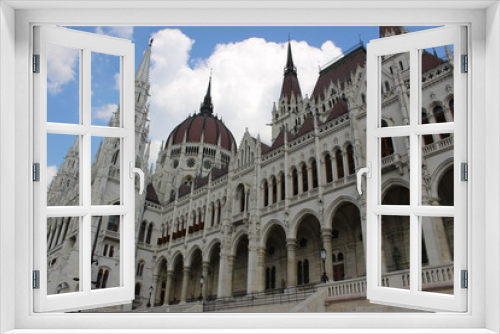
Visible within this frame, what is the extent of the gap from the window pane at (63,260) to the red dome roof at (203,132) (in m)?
4.36

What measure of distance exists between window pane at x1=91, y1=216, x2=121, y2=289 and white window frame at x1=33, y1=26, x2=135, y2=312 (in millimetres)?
9262

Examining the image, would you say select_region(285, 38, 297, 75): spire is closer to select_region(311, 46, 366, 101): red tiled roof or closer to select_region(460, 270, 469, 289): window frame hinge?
select_region(311, 46, 366, 101): red tiled roof

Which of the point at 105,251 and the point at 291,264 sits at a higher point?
the point at 105,251

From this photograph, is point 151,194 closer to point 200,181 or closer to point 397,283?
point 200,181

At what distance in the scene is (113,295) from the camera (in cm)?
250

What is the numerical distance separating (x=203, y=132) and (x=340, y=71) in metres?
5.05

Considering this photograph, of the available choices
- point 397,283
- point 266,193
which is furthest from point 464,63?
point 266,193

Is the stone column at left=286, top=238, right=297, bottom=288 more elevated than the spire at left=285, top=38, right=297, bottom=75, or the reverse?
the spire at left=285, top=38, right=297, bottom=75

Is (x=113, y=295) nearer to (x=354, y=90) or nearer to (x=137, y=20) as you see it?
(x=137, y=20)

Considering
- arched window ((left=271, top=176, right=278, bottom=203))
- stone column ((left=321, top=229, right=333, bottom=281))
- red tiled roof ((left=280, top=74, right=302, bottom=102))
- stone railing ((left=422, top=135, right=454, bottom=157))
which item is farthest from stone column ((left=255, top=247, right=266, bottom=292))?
red tiled roof ((left=280, top=74, right=302, bottom=102))

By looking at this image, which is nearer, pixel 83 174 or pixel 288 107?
pixel 83 174

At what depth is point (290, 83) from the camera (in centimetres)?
1501

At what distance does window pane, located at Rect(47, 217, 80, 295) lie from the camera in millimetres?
11008

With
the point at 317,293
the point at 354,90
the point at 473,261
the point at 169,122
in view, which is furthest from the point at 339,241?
the point at 473,261
